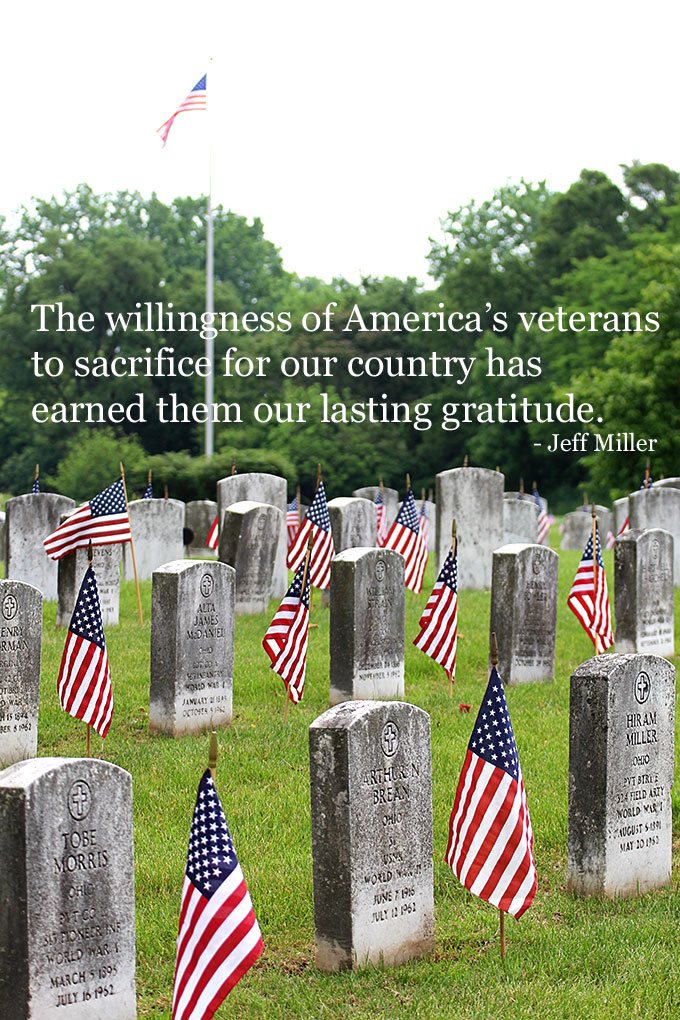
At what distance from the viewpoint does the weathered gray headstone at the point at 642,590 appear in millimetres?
13328

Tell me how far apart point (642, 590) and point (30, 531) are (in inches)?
328

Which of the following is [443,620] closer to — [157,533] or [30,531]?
[30,531]

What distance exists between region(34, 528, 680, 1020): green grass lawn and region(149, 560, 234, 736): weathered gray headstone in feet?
0.85

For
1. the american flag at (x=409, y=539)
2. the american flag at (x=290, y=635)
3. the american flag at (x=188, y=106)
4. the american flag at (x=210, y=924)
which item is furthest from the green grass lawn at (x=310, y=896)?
the american flag at (x=188, y=106)

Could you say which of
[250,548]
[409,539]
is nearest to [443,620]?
[409,539]

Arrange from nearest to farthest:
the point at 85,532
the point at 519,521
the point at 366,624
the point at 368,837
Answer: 1. the point at 368,837
2. the point at 366,624
3. the point at 85,532
4. the point at 519,521

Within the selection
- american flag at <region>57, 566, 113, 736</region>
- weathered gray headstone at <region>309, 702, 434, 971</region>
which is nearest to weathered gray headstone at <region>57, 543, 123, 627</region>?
american flag at <region>57, 566, 113, 736</region>

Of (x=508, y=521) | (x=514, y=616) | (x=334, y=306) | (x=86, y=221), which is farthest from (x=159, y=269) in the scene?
(x=514, y=616)

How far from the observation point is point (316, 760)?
5945 millimetres

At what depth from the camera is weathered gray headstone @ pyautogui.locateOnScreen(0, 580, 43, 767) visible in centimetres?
916

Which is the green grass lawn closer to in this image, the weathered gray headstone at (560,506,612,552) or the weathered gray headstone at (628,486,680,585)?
the weathered gray headstone at (628,486,680,585)

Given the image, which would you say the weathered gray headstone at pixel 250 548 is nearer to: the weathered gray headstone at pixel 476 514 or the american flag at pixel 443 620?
the weathered gray headstone at pixel 476 514

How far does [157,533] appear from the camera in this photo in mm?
19281

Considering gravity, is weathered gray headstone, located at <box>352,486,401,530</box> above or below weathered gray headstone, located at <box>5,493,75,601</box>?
above
